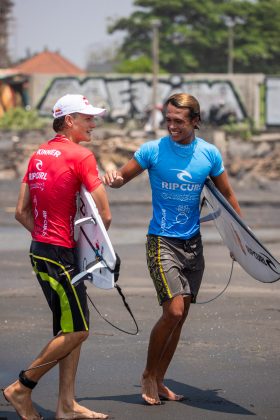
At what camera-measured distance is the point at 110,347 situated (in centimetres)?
791

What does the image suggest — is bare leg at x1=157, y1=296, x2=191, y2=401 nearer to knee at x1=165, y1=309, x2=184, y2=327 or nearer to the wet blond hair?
knee at x1=165, y1=309, x2=184, y2=327

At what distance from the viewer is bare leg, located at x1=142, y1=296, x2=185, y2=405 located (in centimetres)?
634

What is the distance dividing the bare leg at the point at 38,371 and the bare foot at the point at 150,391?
0.75 meters

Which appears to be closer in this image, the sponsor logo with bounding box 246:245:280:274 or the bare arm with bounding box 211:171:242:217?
the sponsor logo with bounding box 246:245:280:274

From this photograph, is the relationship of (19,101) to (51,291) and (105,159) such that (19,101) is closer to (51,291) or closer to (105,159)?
(105,159)

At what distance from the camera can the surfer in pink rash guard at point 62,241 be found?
5.81 metres

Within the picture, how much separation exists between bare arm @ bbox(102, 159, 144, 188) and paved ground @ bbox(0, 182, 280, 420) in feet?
4.38

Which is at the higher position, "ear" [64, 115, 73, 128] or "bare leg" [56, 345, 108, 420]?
"ear" [64, 115, 73, 128]

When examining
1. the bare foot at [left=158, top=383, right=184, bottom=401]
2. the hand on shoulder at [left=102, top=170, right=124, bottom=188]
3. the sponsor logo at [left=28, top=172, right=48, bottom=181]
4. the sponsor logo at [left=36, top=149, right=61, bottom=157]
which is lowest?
the bare foot at [left=158, top=383, right=184, bottom=401]

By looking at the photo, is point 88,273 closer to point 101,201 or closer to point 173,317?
point 101,201

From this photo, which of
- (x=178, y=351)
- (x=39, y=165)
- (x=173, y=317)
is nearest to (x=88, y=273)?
(x=39, y=165)

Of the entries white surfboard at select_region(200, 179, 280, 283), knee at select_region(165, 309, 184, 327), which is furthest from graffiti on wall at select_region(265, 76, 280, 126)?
knee at select_region(165, 309, 184, 327)

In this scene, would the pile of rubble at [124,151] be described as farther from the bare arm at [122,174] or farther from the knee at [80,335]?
the knee at [80,335]

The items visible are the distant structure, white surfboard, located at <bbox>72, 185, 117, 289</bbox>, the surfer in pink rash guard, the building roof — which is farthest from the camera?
the building roof
